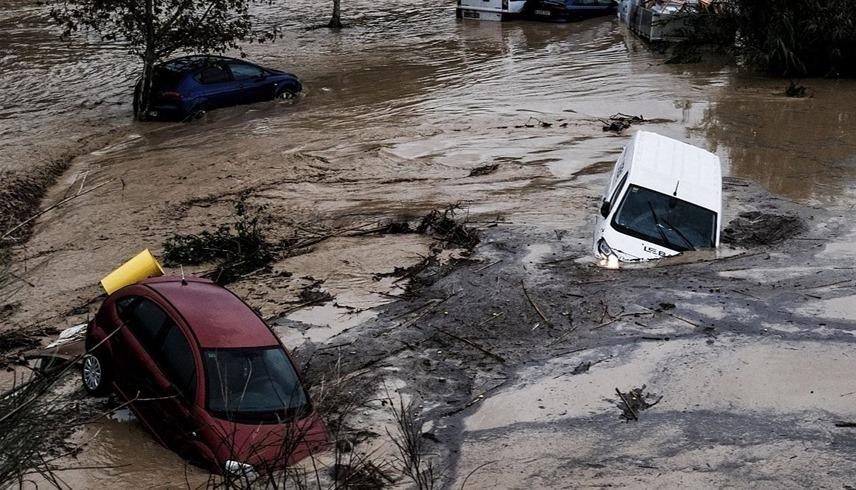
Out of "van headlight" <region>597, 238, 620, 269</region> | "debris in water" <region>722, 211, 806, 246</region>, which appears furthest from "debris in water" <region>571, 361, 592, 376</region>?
"debris in water" <region>722, 211, 806, 246</region>

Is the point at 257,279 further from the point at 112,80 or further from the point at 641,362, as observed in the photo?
the point at 112,80

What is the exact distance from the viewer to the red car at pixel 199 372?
27.1 feet

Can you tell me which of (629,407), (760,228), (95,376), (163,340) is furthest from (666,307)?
(95,376)

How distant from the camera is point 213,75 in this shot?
2216cm

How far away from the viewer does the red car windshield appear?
8.43m

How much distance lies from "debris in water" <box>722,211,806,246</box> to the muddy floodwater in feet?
0.95

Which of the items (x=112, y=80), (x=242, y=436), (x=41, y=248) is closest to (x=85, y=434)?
(x=242, y=436)

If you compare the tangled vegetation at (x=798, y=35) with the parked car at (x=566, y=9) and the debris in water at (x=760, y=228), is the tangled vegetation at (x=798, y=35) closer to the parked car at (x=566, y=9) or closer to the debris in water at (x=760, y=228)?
the parked car at (x=566, y=9)

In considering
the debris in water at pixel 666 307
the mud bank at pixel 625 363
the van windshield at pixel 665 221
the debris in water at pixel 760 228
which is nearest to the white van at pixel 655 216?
the van windshield at pixel 665 221

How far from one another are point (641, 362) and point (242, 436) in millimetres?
4218

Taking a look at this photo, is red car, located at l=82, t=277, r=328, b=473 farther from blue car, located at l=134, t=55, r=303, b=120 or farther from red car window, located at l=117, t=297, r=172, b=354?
blue car, located at l=134, t=55, r=303, b=120

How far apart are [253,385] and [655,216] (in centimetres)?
626

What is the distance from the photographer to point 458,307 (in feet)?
38.7

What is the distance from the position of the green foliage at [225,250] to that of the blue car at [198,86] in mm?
7734
